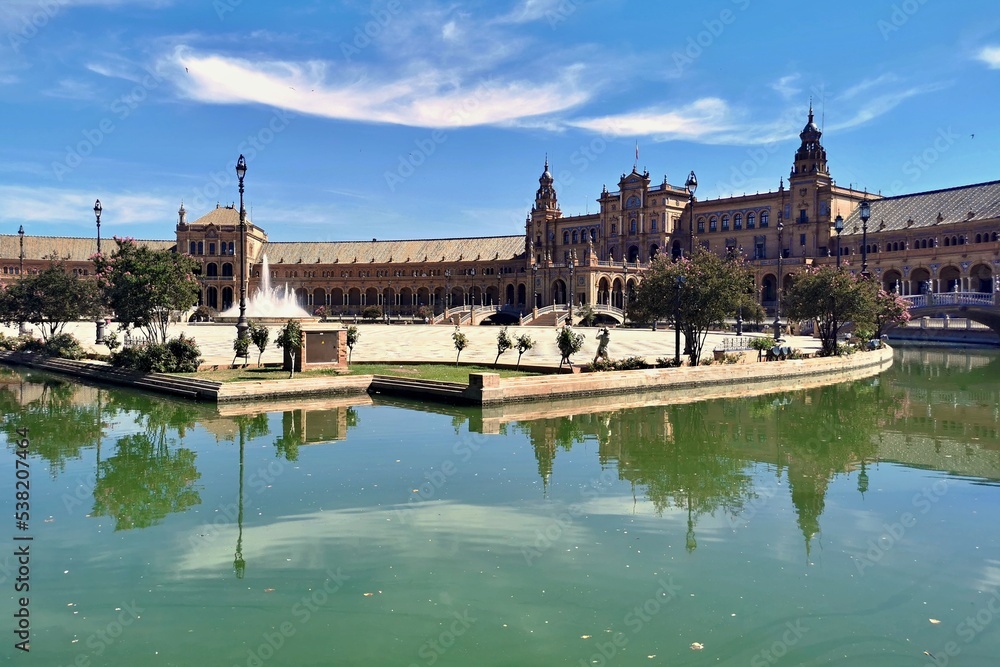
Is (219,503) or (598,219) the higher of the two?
(598,219)

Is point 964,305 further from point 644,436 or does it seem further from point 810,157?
point 644,436

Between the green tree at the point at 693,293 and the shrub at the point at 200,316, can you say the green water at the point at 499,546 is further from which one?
the shrub at the point at 200,316

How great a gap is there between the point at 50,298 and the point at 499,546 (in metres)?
32.6

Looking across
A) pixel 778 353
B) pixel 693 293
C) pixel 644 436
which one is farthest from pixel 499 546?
pixel 778 353

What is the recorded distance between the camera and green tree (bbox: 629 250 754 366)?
31297 mm

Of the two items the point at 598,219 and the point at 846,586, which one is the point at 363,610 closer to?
the point at 846,586

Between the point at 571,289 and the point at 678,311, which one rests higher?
the point at 571,289

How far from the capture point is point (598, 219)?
10069 cm

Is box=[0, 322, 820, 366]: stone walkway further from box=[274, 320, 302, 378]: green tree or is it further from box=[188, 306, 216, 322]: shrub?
box=[188, 306, 216, 322]: shrub

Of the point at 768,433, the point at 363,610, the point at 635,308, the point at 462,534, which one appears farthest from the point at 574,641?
the point at 635,308

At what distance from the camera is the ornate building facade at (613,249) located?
76875 mm

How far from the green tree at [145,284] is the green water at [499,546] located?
9837 millimetres

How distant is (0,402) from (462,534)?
66.5 ft

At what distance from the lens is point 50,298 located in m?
35.8
